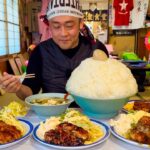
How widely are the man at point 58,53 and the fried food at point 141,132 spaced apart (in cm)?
76

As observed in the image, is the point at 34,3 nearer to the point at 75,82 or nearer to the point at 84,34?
the point at 84,34

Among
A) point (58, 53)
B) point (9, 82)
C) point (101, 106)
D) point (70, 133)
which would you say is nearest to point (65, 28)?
point (58, 53)

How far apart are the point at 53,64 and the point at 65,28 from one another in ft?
0.96

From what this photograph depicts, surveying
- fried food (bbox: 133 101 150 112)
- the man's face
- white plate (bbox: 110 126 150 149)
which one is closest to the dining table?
white plate (bbox: 110 126 150 149)

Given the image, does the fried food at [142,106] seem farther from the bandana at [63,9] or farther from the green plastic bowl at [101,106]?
the bandana at [63,9]

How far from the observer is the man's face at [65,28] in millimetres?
1385

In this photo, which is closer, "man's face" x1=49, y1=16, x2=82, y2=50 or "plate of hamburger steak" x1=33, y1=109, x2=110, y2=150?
"plate of hamburger steak" x1=33, y1=109, x2=110, y2=150

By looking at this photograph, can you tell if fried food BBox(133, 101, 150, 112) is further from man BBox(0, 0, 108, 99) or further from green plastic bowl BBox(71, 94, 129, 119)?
man BBox(0, 0, 108, 99)

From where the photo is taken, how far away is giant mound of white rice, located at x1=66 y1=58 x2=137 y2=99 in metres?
0.97

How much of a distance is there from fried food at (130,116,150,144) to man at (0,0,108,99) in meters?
0.76

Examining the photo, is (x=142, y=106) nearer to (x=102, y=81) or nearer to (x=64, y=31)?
(x=102, y=81)

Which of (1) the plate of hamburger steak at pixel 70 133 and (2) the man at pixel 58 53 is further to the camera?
(2) the man at pixel 58 53

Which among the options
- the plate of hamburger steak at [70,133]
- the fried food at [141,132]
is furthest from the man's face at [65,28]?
the fried food at [141,132]

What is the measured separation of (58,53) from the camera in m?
1.60
